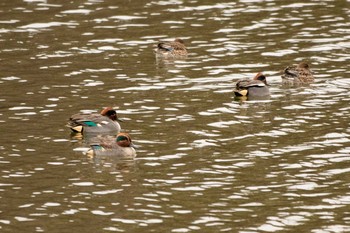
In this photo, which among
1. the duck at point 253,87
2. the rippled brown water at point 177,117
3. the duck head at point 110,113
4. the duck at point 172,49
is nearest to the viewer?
the rippled brown water at point 177,117

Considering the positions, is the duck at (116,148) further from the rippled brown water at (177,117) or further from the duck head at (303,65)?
the duck head at (303,65)

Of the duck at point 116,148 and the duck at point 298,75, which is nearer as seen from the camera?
the duck at point 116,148

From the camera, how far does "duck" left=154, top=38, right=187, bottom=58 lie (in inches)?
1286

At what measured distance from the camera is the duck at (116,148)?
2308 centimetres

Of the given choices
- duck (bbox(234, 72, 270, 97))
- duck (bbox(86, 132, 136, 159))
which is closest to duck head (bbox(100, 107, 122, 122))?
duck (bbox(86, 132, 136, 159))

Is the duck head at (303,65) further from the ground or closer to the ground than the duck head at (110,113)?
further from the ground

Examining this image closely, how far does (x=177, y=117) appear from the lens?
26203 millimetres

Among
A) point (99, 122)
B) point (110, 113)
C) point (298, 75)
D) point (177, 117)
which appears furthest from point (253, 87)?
point (99, 122)

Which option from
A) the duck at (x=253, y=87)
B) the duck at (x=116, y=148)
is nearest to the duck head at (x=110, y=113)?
the duck at (x=116, y=148)

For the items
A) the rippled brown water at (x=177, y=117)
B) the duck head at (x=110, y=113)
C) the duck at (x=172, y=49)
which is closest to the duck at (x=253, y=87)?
the rippled brown water at (x=177, y=117)

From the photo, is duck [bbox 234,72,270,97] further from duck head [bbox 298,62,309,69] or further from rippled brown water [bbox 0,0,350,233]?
duck head [bbox 298,62,309,69]

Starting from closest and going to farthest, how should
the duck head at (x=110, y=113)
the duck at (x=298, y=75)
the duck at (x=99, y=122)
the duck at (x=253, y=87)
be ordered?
the duck at (x=99, y=122) < the duck head at (x=110, y=113) < the duck at (x=253, y=87) < the duck at (x=298, y=75)

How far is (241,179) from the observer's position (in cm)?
2109

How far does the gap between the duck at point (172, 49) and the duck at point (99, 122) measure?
299 inches
